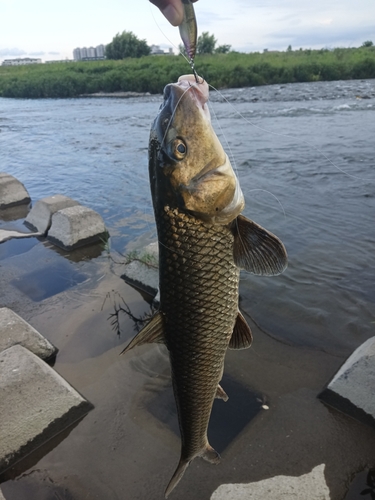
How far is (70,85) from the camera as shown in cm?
3866

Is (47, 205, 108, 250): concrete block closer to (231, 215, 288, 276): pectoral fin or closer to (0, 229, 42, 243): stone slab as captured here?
(0, 229, 42, 243): stone slab

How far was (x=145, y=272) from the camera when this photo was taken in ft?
19.6

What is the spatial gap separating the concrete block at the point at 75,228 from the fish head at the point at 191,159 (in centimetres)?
591

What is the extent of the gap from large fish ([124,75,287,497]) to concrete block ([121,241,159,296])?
3692mm

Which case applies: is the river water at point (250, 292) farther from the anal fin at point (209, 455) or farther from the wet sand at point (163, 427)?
the anal fin at point (209, 455)

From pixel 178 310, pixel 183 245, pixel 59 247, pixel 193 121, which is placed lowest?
pixel 59 247

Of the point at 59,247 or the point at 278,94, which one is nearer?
the point at 59,247

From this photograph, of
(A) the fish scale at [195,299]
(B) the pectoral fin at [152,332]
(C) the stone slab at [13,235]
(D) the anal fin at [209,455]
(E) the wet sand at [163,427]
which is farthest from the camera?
(C) the stone slab at [13,235]

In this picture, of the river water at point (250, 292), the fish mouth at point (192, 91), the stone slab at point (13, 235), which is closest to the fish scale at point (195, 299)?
the fish mouth at point (192, 91)

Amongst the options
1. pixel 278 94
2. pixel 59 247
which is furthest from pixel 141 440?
pixel 278 94

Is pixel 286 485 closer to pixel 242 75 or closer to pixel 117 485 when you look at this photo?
pixel 117 485

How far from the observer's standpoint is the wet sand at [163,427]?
331cm

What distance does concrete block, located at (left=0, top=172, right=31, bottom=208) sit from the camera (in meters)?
10.2

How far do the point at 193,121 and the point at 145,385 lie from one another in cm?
314
